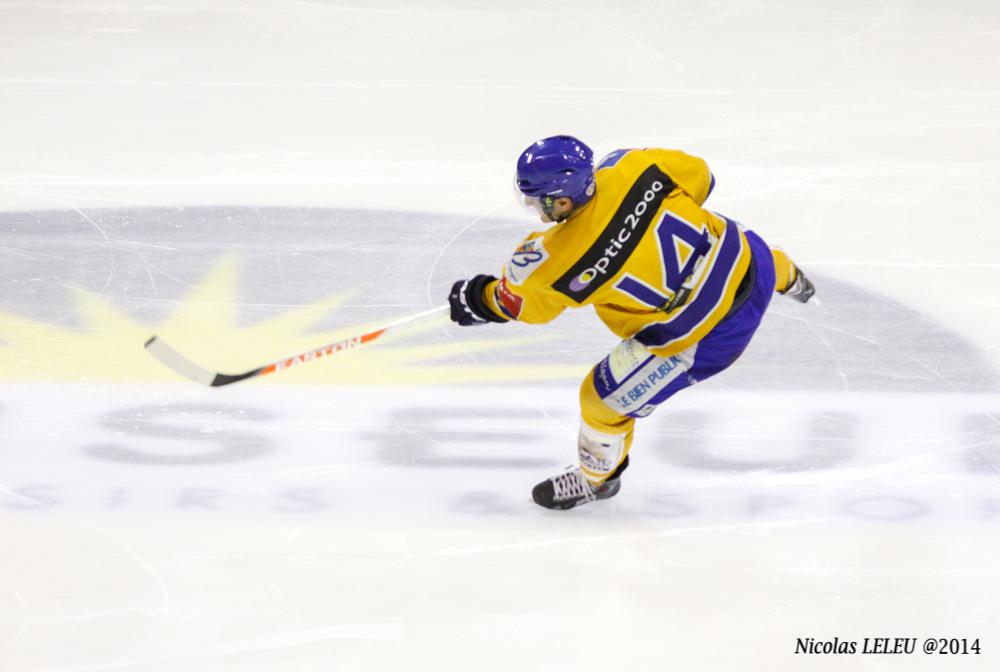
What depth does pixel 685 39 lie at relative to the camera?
6922mm

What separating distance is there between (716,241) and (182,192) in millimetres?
2850

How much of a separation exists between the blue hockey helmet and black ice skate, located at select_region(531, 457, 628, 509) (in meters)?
0.78

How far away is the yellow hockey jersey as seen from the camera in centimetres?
279

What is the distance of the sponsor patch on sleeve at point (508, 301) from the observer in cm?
286

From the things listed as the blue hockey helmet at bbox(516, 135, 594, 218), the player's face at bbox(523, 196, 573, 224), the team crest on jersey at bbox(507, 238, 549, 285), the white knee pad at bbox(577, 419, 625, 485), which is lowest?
the white knee pad at bbox(577, 419, 625, 485)

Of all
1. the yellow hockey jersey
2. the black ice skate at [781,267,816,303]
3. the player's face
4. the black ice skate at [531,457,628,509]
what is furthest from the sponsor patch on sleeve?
the black ice skate at [781,267,816,303]

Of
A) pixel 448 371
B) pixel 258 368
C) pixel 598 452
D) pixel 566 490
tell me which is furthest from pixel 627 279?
pixel 448 371

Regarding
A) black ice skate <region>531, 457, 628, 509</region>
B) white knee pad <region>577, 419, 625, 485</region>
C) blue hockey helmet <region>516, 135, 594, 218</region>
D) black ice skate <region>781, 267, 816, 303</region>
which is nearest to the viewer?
blue hockey helmet <region>516, 135, 594, 218</region>

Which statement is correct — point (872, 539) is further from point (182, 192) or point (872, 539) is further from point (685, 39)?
point (685, 39)

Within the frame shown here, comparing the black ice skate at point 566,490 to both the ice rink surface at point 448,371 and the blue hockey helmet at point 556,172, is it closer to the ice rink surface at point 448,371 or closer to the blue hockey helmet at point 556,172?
the ice rink surface at point 448,371

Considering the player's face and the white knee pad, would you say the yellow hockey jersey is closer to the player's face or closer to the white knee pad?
the player's face

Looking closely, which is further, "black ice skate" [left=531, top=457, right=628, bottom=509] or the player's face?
"black ice skate" [left=531, top=457, right=628, bottom=509]

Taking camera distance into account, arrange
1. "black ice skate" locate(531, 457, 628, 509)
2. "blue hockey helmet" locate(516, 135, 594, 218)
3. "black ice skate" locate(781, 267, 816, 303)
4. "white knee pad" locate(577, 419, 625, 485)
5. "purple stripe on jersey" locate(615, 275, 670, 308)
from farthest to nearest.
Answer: "black ice skate" locate(781, 267, 816, 303), "black ice skate" locate(531, 457, 628, 509), "white knee pad" locate(577, 419, 625, 485), "purple stripe on jersey" locate(615, 275, 670, 308), "blue hockey helmet" locate(516, 135, 594, 218)

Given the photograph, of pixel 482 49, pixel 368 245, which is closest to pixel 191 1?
pixel 482 49
